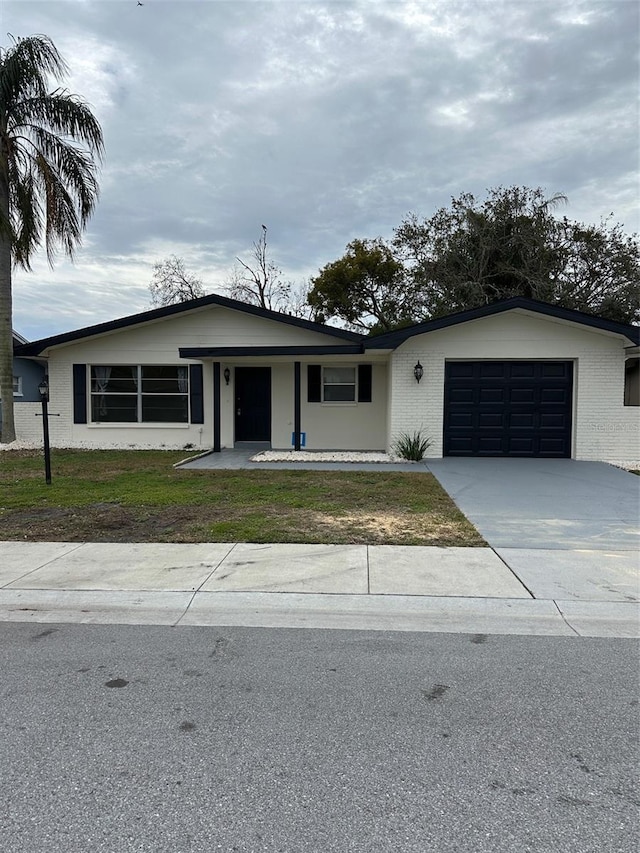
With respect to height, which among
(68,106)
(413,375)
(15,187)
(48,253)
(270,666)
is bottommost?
(270,666)

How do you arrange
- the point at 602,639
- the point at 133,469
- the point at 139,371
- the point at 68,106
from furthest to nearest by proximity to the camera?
the point at 139,371 < the point at 68,106 < the point at 133,469 < the point at 602,639

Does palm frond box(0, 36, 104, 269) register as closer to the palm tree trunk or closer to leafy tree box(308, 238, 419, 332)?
the palm tree trunk

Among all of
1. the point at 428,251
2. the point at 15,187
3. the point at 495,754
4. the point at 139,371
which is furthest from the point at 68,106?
the point at 428,251

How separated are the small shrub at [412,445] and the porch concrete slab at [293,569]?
703cm

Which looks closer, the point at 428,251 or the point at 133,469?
the point at 133,469

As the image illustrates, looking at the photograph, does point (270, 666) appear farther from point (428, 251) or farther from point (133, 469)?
point (428, 251)

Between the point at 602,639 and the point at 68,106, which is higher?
the point at 68,106

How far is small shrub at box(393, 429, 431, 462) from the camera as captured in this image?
503 inches

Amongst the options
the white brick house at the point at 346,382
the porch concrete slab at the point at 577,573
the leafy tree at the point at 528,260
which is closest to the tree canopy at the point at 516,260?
the leafy tree at the point at 528,260

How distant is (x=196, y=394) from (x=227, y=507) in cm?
789

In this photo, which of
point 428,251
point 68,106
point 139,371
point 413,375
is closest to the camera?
point 413,375

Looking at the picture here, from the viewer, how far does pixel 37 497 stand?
854cm

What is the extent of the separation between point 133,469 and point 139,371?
4.71 m

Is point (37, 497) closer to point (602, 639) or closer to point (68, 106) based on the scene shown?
point (602, 639)
